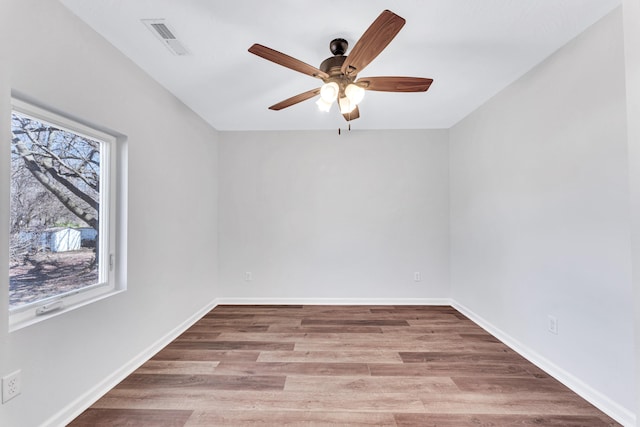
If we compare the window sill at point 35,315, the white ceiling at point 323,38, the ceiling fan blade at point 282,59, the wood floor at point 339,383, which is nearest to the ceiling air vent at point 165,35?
the white ceiling at point 323,38

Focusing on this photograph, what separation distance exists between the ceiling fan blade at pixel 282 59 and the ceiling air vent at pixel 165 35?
0.70 m

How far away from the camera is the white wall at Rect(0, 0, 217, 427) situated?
1381 mm

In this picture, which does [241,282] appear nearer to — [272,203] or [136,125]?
[272,203]

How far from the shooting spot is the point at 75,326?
1683 mm

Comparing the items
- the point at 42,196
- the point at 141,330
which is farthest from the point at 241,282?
the point at 42,196

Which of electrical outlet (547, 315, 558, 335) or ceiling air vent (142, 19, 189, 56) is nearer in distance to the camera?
ceiling air vent (142, 19, 189, 56)

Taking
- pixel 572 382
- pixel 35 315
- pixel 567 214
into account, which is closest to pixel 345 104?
pixel 567 214

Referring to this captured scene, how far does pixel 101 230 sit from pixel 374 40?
219cm

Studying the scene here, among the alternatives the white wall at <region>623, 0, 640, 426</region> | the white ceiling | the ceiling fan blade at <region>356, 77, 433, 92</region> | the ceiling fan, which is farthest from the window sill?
the white wall at <region>623, 0, 640, 426</region>

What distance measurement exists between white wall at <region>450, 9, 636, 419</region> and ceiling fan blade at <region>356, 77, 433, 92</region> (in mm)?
1013

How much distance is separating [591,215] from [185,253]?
3.42 metres

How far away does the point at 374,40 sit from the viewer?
1.48 m

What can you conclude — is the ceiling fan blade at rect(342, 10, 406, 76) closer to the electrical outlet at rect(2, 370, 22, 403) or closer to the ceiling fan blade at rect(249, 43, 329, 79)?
the ceiling fan blade at rect(249, 43, 329, 79)

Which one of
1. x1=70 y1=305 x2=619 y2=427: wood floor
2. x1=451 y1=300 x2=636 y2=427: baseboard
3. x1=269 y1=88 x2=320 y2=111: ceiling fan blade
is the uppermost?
x1=269 y1=88 x2=320 y2=111: ceiling fan blade
